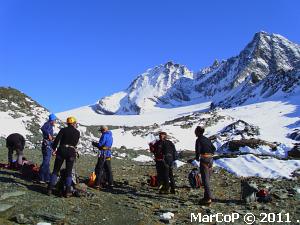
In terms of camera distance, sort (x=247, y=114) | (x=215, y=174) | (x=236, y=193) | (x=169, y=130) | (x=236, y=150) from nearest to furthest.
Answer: (x=236, y=193)
(x=215, y=174)
(x=236, y=150)
(x=169, y=130)
(x=247, y=114)

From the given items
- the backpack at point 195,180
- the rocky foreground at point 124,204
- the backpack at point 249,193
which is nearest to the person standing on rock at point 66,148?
the rocky foreground at point 124,204

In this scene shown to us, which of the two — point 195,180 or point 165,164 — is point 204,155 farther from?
point 195,180

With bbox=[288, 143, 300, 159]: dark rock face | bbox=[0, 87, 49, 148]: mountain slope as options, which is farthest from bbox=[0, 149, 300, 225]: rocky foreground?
bbox=[0, 87, 49, 148]: mountain slope

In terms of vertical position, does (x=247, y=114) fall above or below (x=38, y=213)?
above

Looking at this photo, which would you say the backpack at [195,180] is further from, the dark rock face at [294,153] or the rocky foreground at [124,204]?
the dark rock face at [294,153]

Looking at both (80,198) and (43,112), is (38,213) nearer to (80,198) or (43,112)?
(80,198)

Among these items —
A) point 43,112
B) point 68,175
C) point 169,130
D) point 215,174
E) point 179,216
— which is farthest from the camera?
point 169,130

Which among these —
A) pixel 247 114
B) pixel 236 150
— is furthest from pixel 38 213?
pixel 247 114

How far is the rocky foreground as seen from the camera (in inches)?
498

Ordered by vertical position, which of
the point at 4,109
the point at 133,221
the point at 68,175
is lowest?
the point at 133,221

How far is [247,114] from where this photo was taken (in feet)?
374

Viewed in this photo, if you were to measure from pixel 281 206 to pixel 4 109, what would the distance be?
38.2m

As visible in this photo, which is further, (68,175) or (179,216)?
(68,175)

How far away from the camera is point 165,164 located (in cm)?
1780
